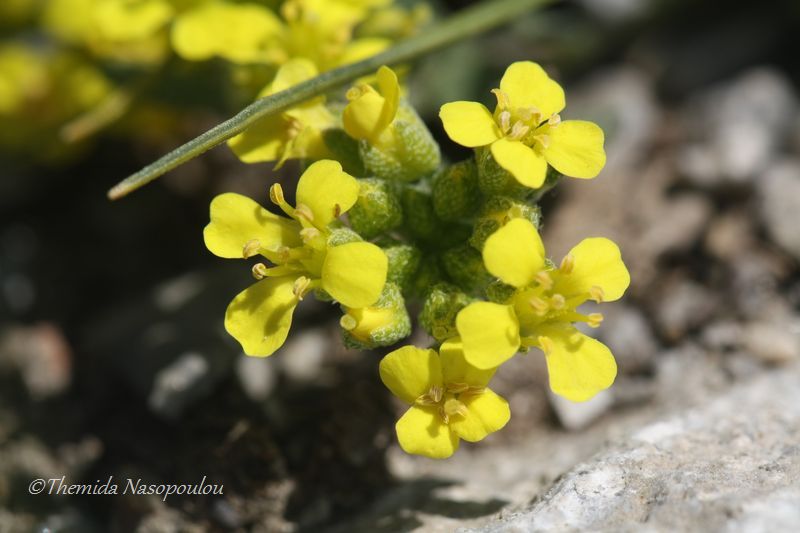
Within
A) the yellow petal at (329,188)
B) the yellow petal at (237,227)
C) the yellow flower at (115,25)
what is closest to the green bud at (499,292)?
the yellow petal at (329,188)

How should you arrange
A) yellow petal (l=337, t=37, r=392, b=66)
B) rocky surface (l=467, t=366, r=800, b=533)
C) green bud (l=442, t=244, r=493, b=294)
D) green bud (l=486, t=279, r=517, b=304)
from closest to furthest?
rocky surface (l=467, t=366, r=800, b=533) < green bud (l=486, t=279, r=517, b=304) < green bud (l=442, t=244, r=493, b=294) < yellow petal (l=337, t=37, r=392, b=66)

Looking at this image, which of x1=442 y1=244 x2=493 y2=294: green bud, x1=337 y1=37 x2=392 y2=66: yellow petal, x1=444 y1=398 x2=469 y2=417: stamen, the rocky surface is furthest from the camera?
x1=337 y1=37 x2=392 y2=66: yellow petal

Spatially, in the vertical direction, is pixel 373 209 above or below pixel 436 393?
above

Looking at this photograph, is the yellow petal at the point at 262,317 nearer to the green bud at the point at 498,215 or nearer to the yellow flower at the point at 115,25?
the green bud at the point at 498,215

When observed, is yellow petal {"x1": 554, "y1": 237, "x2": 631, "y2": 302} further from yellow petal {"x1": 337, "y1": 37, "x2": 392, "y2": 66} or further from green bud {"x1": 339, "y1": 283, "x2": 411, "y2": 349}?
yellow petal {"x1": 337, "y1": 37, "x2": 392, "y2": 66}

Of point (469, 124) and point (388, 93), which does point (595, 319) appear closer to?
point (469, 124)

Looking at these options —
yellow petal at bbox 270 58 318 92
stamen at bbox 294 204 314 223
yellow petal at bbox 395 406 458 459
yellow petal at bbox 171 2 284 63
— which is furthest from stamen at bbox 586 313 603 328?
yellow petal at bbox 171 2 284 63

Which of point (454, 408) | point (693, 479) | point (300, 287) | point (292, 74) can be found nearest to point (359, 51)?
point (292, 74)
